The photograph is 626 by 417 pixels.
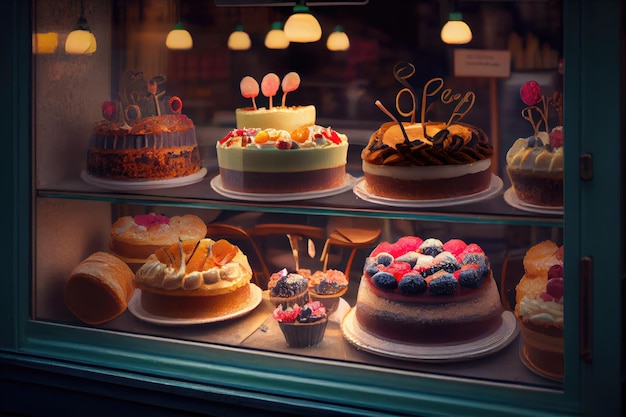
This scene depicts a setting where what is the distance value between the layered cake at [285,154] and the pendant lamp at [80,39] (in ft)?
1.89

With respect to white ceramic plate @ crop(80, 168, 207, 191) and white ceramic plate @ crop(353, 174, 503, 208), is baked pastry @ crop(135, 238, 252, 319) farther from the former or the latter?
white ceramic plate @ crop(353, 174, 503, 208)

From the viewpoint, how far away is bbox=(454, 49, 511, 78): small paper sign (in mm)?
2117

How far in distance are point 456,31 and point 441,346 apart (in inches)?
35.2

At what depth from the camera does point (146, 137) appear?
2.54 meters

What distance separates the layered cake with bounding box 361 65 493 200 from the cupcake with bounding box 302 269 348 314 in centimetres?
41

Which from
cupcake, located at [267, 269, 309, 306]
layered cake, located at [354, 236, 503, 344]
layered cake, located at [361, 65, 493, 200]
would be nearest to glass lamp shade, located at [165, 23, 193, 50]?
layered cake, located at [361, 65, 493, 200]

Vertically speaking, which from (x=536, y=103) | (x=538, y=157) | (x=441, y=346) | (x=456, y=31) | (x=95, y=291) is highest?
(x=456, y=31)

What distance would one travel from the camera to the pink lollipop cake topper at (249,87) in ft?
8.11

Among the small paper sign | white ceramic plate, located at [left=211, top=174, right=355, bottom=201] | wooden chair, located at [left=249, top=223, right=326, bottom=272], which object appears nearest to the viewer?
the small paper sign

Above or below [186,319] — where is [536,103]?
above

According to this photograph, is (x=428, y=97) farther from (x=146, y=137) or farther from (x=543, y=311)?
(x=146, y=137)

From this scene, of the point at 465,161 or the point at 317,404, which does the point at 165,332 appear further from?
the point at 465,161

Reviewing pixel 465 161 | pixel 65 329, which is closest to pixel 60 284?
pixel 65 329

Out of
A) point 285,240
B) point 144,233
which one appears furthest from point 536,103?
point 144,233
